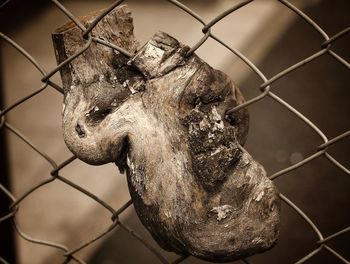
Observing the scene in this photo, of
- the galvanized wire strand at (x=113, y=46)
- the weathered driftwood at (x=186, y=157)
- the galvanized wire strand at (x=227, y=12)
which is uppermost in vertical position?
the galvanized wire strand at (x=227, y=12)

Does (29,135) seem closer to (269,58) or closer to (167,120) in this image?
(269,58)

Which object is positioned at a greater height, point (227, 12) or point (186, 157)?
point (227, 12)

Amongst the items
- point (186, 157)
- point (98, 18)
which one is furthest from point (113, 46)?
point (186, 157)

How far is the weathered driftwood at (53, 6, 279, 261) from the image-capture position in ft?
1.59

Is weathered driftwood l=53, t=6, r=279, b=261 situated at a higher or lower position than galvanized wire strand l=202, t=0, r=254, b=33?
lower

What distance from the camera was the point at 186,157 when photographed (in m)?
0.49

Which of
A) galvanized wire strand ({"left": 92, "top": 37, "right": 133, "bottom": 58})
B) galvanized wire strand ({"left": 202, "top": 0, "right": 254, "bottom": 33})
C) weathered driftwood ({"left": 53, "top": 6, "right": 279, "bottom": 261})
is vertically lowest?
weathered driftwood ({"left": 53, "top": 6, "right": 279, "bottom": 261})

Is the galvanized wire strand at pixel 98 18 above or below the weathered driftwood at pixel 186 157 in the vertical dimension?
above

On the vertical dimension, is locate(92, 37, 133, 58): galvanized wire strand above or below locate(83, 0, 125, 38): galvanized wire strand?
below

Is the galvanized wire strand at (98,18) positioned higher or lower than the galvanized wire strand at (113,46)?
higher

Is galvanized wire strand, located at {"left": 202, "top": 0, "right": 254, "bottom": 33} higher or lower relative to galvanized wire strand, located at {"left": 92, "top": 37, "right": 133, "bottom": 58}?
higher

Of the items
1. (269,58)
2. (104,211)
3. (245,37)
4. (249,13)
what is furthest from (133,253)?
(249,13)

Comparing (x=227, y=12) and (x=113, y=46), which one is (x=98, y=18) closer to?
(x=113, y=46)

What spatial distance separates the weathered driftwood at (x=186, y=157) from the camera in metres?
0.48
